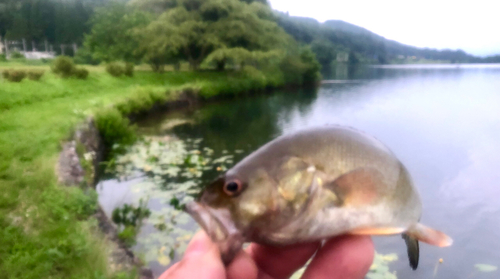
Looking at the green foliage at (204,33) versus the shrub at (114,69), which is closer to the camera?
the shrub at (114,69)

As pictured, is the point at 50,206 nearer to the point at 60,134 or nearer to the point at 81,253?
the point at 81,253

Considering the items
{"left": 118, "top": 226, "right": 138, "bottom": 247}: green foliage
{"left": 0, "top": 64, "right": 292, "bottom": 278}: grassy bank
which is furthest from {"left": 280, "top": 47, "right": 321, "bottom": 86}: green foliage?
{"left": 118, "top": 226, "right": 138, "bottom": 247}: green foliage

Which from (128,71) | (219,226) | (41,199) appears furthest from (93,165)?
(128,71)

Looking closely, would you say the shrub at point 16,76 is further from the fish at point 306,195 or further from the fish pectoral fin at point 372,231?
the fish pectoral fin at point 372,231

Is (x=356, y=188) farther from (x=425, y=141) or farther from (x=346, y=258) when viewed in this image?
Result: (x=425, y=141)

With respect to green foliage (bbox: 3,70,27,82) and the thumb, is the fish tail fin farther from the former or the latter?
green foliage (bbox: 3,70,27,82)

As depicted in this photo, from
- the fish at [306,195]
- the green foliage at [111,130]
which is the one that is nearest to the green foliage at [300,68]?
the green foliage at [111,130]

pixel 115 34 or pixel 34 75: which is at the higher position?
pixel 115 34
